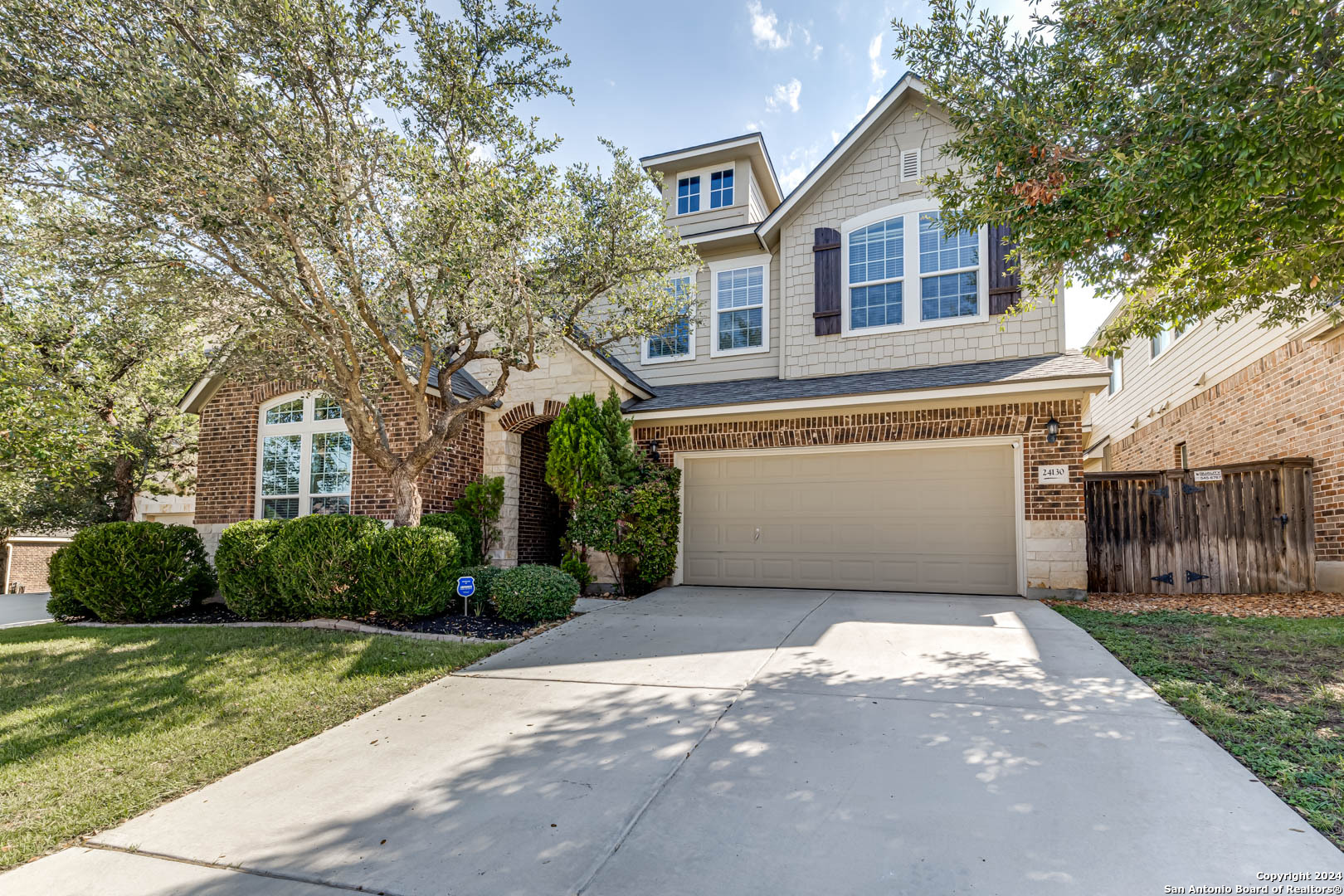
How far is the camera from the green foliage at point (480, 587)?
8055 mm

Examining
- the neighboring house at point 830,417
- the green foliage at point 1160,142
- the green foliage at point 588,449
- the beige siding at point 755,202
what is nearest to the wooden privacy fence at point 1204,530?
the neighboring house at point 830,417

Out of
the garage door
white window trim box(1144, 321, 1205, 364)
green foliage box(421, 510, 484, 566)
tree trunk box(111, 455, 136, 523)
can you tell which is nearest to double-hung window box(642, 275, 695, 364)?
the garage door

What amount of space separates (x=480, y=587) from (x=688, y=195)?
895 centimetres

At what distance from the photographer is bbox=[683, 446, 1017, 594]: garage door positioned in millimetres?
9383

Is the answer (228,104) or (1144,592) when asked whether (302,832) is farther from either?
(1144,592)

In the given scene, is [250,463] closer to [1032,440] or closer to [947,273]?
[947,273]

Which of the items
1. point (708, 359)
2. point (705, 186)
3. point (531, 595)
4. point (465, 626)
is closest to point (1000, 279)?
point (708, 359)

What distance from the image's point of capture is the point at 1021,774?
345 centimetres

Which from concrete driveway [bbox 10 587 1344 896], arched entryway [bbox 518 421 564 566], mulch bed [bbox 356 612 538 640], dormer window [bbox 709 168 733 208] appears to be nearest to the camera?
concrete driveway [bbox 10 587 1344 896]

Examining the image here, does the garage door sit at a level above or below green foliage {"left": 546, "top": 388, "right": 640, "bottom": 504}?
below

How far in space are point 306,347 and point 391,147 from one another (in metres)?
2.73

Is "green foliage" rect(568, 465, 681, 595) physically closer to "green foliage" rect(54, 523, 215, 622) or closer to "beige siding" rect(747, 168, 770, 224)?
"green foliage" rect(54, 523, 215, 622)

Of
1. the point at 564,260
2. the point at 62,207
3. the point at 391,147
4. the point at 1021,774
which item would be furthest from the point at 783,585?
the point at 62,207

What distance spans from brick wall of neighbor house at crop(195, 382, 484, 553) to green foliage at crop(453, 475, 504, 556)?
0.90ft
